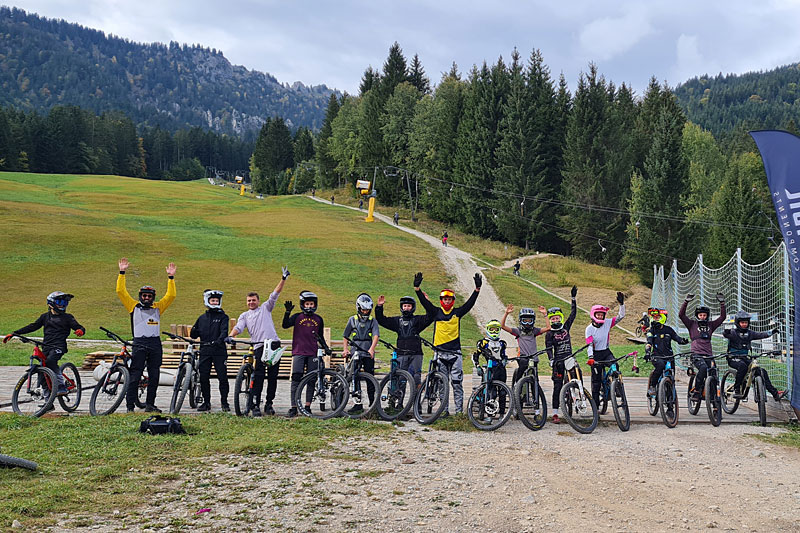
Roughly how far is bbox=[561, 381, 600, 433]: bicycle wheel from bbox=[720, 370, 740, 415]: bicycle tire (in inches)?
120

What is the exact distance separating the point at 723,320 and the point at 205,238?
43271 mm

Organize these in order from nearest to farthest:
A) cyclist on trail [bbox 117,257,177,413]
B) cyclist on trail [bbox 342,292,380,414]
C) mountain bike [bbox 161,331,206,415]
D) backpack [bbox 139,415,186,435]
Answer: backpack [bbox 139,415,186,435] < mountain bike [bbox 161,331,206,415] < cyclist on trail [bbox 117,257,177,413] < cyclist on trail [bbox 342,292,380,414]

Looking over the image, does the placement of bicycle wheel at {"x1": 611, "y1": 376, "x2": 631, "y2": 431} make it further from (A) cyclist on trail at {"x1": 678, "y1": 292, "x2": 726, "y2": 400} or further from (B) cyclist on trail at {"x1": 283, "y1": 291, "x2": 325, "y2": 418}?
(B) cyclist on trail at {"x1": 283, "y1": 291, "x2": 325, "y2": 418}

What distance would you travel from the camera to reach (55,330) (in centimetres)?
1094

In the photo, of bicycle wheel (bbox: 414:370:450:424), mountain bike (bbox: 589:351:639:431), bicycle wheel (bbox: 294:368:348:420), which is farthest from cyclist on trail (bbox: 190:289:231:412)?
mountain bike (bbox: 589:351:639:431)

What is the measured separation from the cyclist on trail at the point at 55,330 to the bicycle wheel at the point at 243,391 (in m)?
2.61

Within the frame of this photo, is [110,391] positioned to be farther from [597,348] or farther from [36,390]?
[597,348]

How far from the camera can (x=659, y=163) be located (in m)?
53.9

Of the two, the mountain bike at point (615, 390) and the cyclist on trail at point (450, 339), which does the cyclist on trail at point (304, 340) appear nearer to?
the cyclist on trail at point (450, 339)

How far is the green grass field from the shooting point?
31.7 m

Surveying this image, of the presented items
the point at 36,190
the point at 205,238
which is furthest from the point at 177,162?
the point at 205,238

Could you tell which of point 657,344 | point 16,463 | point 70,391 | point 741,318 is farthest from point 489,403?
point 70,391

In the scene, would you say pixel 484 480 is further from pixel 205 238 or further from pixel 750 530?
pixel 205 238

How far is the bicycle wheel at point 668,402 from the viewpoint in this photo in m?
11.0
